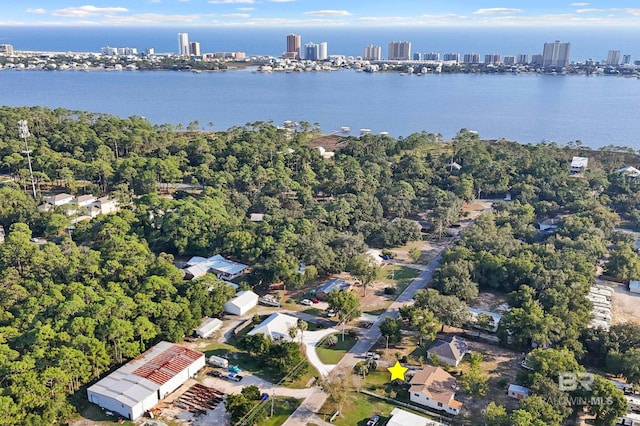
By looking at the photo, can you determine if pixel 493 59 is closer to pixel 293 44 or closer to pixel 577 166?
pixel 293 44

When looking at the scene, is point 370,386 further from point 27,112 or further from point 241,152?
point 27,112

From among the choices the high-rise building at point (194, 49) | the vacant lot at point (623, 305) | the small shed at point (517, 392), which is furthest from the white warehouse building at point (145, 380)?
the high-rise building at point (194, 49)

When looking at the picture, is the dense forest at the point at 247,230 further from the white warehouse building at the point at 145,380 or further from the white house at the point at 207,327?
the white warehouse building at the point at 145,380

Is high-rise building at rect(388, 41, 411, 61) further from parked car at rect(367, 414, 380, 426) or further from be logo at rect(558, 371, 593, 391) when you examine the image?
parked car at rect(367, 414, 380, 426)

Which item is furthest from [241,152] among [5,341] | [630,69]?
[630,69]

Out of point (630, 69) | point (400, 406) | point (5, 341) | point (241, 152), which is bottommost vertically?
point (400, 406)

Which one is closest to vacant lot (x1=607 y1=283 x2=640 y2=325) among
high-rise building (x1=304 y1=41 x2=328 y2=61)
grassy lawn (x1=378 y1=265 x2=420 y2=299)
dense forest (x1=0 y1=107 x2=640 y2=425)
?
dense forest (x1=0 y1=107 x2=640 y2=425)

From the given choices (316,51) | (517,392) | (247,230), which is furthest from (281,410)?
(316,51)
